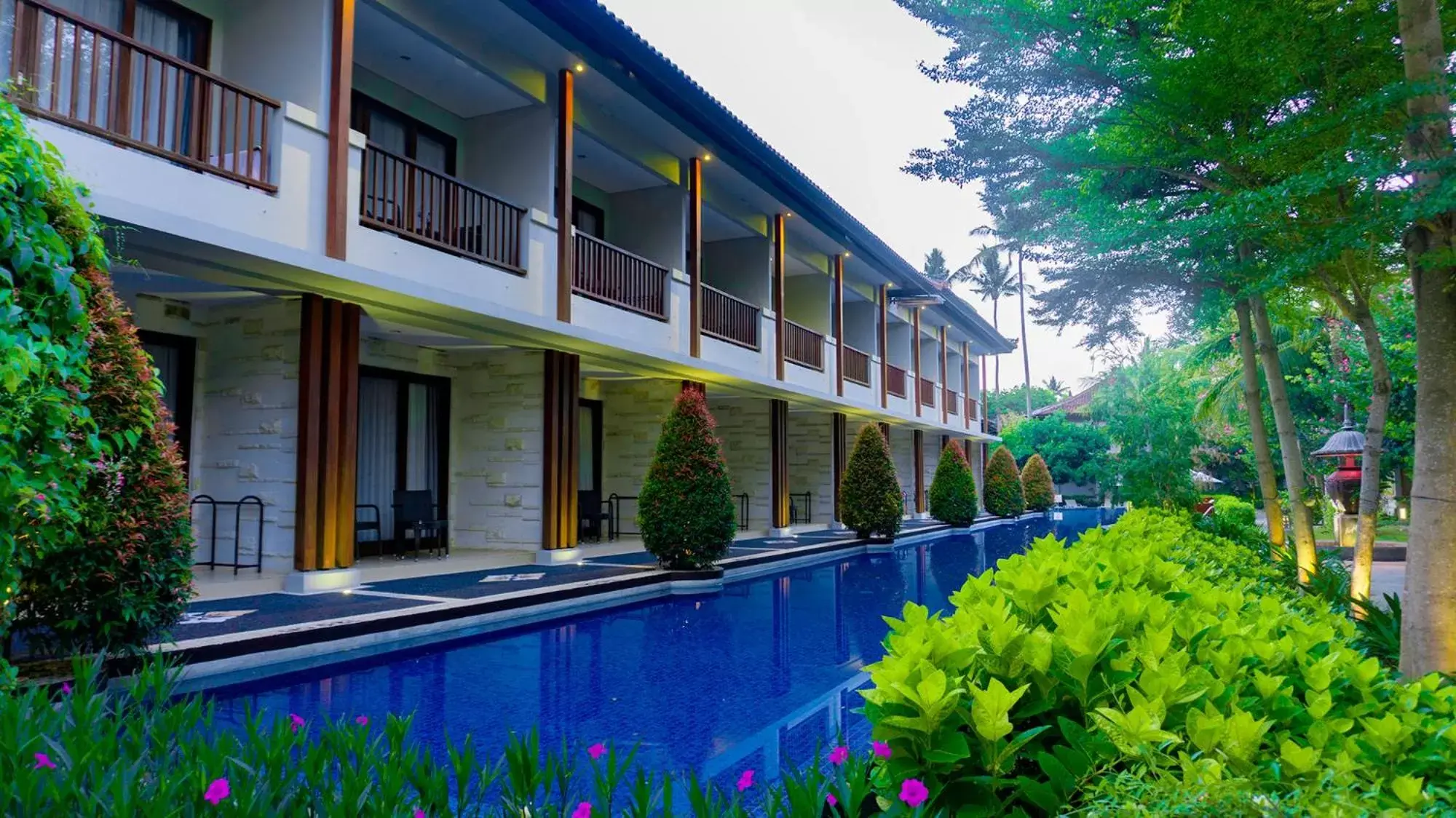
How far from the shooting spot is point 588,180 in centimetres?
1377

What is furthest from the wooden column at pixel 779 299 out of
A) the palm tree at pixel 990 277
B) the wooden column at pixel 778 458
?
the palm tree at pixel 990 277

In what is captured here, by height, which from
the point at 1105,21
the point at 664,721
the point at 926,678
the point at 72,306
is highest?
the point at 1105,21

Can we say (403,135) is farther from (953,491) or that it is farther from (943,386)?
(943,386)

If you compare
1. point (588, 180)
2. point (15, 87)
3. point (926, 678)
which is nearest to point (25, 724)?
point (926, 678)

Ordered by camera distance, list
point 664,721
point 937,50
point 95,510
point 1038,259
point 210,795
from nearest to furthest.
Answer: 1. point 210,795
2. point 95,510
3. point 664,721
4. point 937,50
5. point 1038,259

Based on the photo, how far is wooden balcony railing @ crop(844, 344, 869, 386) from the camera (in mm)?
20016

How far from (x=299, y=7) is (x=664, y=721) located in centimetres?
729

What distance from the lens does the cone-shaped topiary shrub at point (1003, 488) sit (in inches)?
1045

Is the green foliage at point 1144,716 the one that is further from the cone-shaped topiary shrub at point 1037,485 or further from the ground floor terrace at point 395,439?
the cone-shaped topiary shrub at point 1037,485

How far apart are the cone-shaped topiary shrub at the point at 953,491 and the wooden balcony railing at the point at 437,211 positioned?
579 inches

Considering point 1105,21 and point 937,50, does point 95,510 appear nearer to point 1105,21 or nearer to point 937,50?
point 937,50

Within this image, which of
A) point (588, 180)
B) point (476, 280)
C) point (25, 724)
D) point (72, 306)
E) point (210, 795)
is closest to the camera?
point (210, 795)

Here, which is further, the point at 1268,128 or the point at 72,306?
the point at 1268,128

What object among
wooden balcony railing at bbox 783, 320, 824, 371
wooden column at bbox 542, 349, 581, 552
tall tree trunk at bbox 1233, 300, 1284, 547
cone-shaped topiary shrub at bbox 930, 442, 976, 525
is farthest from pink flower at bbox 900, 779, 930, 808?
cone-shaped topiary shrub at bbox 930, 442, 976, 525
